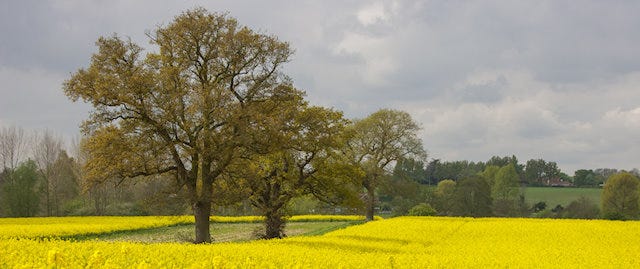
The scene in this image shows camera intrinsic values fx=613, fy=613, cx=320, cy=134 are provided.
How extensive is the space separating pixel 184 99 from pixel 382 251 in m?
12.8

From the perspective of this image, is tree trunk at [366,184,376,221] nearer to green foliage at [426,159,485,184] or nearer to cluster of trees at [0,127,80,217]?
A: cluster of trees at [0,127,80,217]

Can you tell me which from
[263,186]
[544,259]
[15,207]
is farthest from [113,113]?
[15,207]

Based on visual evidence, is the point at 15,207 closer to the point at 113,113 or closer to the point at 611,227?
the point at 113,113

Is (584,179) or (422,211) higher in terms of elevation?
(584,179)

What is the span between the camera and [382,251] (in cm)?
2170

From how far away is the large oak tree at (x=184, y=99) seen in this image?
93.2 feet

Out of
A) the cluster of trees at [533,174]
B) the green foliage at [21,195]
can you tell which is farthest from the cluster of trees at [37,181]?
the cluster of trees at [533,174]

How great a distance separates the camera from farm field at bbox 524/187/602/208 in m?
112

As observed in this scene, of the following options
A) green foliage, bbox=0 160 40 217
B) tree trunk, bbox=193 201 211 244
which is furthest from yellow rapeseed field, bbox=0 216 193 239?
green foliage, bbox=0 160 40 217

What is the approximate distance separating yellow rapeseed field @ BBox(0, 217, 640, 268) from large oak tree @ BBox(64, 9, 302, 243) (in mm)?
6494

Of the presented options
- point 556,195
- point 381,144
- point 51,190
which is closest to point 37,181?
point 51,190

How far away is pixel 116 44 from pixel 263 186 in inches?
463

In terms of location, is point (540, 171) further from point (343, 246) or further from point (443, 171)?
point (343, 246)

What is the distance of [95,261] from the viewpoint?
7.12m
